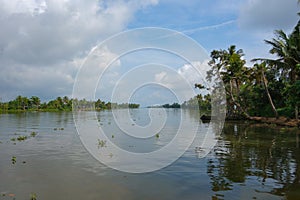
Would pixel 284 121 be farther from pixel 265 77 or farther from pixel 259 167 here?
pixel 259 167

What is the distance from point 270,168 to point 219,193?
3931 millimetres

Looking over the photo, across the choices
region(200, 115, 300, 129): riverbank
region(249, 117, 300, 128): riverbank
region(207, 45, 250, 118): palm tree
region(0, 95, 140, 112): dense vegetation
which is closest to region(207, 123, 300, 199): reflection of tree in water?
region(249, 117, 300, 128): riverbank

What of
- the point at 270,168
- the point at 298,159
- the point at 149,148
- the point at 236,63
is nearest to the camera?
the point at 270,168

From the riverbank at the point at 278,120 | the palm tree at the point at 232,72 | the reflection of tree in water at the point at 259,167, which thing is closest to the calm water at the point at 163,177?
the reflection of tree in water at the point at 259,167

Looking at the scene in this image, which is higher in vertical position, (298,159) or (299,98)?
(299,98)

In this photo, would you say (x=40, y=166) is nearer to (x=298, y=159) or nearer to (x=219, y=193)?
(x=219, y=193)

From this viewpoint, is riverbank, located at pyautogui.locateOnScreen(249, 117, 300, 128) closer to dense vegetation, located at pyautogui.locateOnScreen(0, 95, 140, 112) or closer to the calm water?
the calm water

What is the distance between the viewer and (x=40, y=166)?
1137 cm

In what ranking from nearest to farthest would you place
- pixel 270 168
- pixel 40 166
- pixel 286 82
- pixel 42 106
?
pixel 270 168
pixel 40 166
pixel 286 82
pixel 42 106

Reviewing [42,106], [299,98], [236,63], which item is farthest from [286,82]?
[42,106]

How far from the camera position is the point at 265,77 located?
41.5 meters

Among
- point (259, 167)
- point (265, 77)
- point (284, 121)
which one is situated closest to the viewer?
point (259, 167)

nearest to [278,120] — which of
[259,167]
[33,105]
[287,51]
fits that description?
[287,51]

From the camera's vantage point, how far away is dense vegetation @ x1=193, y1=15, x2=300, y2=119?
108 ft
